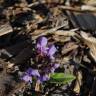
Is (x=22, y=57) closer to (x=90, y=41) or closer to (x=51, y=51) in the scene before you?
(x=51, y=51)

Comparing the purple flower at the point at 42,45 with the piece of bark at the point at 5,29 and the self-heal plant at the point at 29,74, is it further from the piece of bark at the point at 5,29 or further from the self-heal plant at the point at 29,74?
the piece of bark at the point at 5,29

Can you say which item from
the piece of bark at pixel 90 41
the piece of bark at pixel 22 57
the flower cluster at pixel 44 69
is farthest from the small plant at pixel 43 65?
the piece of bark at pixel 90 41

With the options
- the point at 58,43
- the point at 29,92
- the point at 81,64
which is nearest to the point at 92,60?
the point at 81,64

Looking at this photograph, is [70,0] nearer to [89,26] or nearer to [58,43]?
[89,26]

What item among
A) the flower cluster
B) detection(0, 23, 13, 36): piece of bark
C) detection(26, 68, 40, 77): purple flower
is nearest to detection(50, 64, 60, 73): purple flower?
the flower cluster

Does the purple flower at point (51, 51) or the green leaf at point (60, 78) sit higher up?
the purple flower at point (51, 51)

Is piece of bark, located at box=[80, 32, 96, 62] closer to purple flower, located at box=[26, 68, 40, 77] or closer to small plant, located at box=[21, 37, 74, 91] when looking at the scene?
small plant, located at box=[21, 37, 74, 91]

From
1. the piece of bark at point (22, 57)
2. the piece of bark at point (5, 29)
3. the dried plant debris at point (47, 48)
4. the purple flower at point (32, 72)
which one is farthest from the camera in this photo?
the piece of bark at point (5, 29)

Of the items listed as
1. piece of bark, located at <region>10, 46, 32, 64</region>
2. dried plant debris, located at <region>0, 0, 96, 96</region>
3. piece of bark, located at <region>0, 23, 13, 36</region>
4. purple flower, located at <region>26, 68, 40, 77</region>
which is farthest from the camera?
piece of bark, located at <region>0, 23, 13, 36</region>
